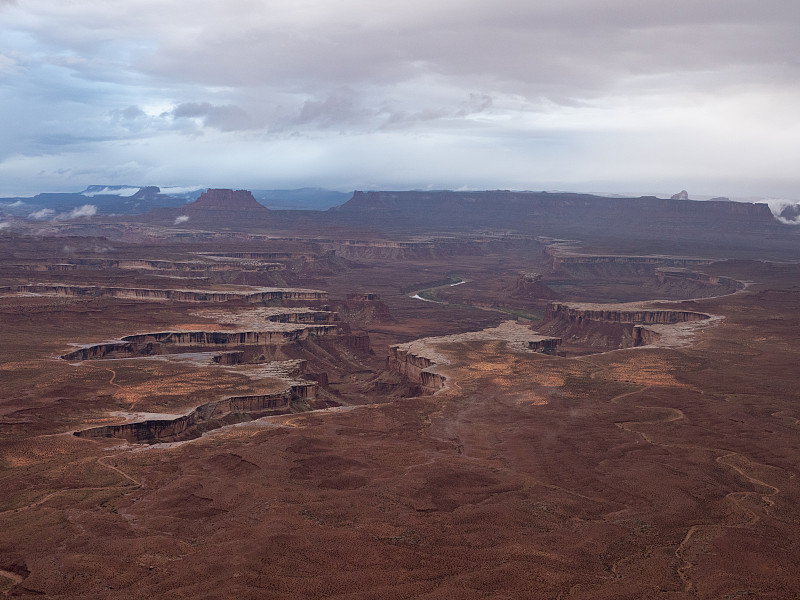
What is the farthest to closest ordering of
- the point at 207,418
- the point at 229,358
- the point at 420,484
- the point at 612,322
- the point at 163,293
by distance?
the point at 163,293
the point at 612,322
the point at 229,358
the point at 207,418
the point at 420,484

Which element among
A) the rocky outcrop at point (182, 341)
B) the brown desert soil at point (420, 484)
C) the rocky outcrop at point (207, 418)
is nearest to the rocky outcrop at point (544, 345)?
the brown desert soil at point (420, 484)

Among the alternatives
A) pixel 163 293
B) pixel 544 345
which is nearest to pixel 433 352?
pixel 544 345

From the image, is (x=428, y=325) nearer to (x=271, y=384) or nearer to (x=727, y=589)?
(x=271, y=384)

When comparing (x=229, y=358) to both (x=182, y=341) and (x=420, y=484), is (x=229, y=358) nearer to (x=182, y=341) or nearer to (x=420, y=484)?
(x=182, y=341)

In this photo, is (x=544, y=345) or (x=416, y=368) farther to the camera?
(x=544, y=345)

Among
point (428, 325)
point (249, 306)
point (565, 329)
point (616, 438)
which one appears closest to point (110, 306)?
point (249, 306)

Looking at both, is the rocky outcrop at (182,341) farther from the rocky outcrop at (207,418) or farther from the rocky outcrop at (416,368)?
the rocky outcrop at (207,418)
